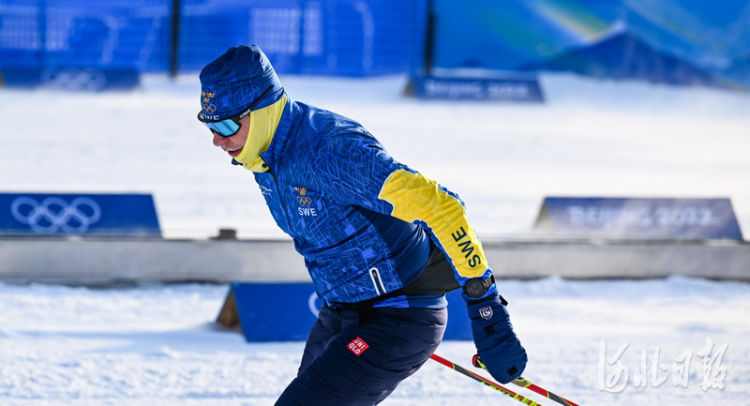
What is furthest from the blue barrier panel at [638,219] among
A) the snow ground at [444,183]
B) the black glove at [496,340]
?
the black glove at [496,340]

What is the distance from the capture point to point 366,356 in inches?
85.7

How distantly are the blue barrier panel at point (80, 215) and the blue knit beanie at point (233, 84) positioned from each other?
336cm

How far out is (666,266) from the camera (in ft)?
19.7

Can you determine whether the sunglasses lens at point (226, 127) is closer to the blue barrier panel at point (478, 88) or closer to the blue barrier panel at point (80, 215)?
the blue barrier panel at point (80, 215)

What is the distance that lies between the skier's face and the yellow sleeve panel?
1.33 ft

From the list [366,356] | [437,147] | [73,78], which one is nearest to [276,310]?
[366,356]

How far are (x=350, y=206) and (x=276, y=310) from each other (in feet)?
7.66

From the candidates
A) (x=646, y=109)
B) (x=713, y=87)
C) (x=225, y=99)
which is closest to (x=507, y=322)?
(x=225, y=99)

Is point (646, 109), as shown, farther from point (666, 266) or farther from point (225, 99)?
point (225, 99)

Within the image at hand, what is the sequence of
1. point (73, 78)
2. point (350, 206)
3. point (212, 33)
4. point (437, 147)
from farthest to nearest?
point (212, 33), point (73, 78), point (437, 147), point (350, 206)

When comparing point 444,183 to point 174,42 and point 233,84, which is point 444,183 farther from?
point 174,42

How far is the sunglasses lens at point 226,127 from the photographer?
2.18 m

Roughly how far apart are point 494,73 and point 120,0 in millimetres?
6030

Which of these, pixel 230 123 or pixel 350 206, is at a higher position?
pixel 230 123
